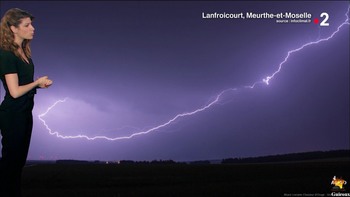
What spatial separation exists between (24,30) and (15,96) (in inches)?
29.9

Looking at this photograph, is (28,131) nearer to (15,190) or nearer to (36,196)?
(15,190)

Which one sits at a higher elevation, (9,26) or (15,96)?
(9,26)

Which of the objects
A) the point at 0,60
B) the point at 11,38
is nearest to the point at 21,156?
the point at 0,60

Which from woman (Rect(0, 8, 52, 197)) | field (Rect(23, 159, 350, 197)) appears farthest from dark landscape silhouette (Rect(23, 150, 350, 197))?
woman (Rect(0, 8, 52, 197))

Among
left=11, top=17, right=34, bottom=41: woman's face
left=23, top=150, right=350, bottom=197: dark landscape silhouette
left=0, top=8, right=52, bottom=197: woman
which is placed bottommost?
left=23, top=150, right=350, bottom=197: dark landscape silhouette

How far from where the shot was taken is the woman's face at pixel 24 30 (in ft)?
12.4

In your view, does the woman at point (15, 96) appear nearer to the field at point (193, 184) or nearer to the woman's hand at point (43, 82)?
the woman's hand at point (43, 82)

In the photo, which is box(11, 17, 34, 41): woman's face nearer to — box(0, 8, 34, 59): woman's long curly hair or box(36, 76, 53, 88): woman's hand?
box(0, 8, 34, 59): woman's long curly hair

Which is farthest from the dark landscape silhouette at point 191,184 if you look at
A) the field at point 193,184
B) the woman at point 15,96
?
the woman at point 15,96

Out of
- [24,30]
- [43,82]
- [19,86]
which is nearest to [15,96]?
[19,86]

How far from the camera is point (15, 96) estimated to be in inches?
138

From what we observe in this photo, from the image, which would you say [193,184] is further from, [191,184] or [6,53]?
[6,53]

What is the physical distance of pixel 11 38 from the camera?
3.76m

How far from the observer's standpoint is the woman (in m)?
3.45
